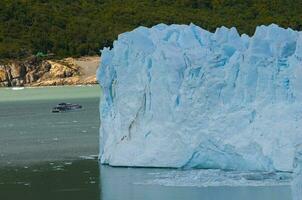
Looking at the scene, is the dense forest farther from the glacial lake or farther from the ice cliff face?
the ice cliff face

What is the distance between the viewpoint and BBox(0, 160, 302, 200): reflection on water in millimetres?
15820

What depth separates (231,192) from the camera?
15922mm

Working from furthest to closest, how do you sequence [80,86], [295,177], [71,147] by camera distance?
[80,86] < [71,147] < [295,177]

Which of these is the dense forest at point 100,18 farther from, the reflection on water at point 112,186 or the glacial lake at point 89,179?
the reflection on water at point 112,186

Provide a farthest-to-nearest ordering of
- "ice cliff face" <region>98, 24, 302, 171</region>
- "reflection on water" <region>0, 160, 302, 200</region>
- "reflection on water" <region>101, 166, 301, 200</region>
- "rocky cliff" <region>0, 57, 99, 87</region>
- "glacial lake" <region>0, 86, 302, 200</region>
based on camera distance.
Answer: "rocky cliff" <region>0, 57, 99, 87</region>, "ice cliff face" <region>98, 24, 302, 171</region>, "glacial lake" <region>0, 86, 302, 200</region>, "reflection on water" <region>0, 160, 302, 200</region>, "reflection on water" <region>101, 166, 301, 200</region>

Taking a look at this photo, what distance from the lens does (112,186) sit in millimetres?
17609

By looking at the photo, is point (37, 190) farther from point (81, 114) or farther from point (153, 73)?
point (81, 114)

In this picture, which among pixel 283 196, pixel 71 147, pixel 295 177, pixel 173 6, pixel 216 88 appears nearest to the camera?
pixel 295 177

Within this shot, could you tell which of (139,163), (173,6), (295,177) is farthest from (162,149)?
(173,6)

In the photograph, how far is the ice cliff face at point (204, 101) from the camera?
17.5 meters

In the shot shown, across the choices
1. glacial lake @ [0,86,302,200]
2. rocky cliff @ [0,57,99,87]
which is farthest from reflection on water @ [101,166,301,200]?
rocky cliff @ [0,57,99,87]

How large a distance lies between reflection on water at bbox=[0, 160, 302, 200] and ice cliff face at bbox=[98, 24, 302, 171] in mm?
538

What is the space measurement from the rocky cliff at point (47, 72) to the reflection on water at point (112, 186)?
54.2m

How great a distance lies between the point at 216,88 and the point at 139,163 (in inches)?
83.2
